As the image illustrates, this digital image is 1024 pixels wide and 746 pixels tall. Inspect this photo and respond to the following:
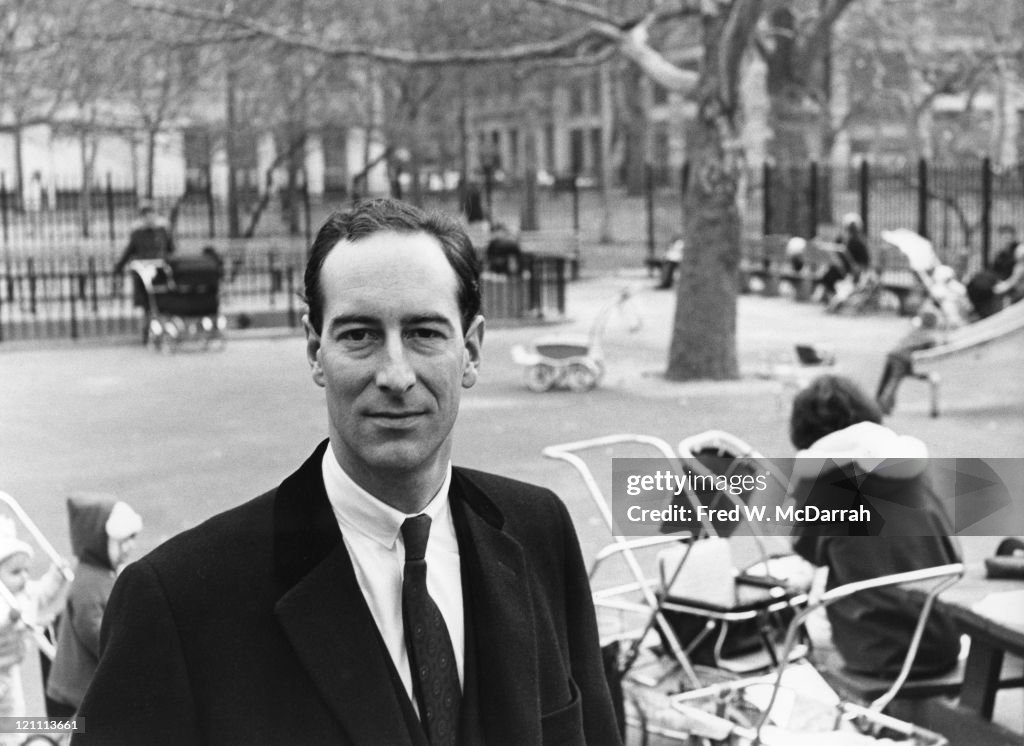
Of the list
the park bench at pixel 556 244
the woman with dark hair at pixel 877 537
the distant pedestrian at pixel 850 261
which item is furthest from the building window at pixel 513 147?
the woman with dark hair at pixel 877 537

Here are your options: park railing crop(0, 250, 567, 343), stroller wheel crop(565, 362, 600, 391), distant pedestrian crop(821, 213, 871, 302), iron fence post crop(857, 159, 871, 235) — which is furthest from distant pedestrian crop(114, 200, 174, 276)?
iron fence post crop(857, 159, 871, 235)

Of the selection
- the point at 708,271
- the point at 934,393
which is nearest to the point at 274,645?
the point at 934,393

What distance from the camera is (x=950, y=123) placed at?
54781 mm

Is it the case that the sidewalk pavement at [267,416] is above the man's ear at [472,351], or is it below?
below

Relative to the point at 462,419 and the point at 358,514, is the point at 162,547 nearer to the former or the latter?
the point at 358,514

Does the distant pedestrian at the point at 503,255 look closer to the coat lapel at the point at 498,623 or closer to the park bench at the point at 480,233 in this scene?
the park bench at the point at 480,233

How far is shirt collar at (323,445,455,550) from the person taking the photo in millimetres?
1923

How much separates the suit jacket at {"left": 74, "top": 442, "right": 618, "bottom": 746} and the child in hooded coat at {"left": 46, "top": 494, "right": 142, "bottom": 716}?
2564 mm

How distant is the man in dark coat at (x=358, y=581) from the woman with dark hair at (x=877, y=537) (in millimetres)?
3105

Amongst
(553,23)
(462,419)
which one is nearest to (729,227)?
(462,419)

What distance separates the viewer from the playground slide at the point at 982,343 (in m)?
13.0

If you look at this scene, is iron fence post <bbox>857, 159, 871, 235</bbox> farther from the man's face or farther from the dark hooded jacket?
the man's face

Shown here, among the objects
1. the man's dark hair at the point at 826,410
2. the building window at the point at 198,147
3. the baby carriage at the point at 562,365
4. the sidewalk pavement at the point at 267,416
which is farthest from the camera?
the building window at the point at 198,147

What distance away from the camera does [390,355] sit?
6.15ft
